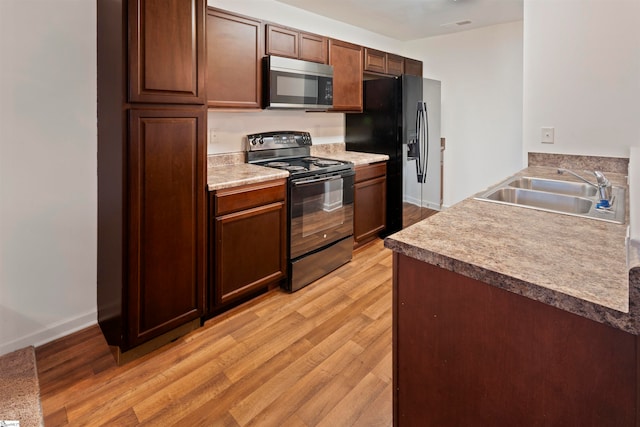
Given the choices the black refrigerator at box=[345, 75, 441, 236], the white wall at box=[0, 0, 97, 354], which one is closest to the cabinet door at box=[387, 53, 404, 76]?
the black refrigerator at box=[345, 75, 441, 236]

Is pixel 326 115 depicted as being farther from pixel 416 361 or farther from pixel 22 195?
pixel 416 361

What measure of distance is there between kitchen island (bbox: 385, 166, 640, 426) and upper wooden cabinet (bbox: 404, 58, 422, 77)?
346 cm

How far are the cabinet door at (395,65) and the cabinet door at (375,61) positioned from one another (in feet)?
0.27

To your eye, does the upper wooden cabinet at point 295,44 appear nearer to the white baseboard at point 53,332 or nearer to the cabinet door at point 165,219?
the cabinet door at point 165,219

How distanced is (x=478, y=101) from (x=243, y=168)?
A: 317 cm

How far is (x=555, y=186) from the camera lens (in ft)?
6.82

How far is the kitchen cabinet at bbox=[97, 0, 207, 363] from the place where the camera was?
5.94ft

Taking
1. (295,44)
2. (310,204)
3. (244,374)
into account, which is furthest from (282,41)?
(244,374)

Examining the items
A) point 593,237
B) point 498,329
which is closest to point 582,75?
point 593,237

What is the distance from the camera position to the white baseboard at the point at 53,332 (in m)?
2.03

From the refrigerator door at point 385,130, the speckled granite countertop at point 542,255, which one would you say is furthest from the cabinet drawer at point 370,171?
the speckled granite countertop at point 542,255

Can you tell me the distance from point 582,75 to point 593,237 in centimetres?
176

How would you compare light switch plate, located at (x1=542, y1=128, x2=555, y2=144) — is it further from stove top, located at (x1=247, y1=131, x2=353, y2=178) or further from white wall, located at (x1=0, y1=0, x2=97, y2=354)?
white wall, located at (x1=0, y1=0, x2=97, y2=354)

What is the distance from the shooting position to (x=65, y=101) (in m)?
2.05
